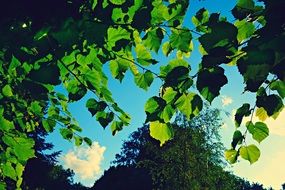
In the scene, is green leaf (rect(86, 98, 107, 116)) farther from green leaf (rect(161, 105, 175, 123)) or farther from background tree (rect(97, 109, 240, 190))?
background tree (rect(97, 109, 240, 190))

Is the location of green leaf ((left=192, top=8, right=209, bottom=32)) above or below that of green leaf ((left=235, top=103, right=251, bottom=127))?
above

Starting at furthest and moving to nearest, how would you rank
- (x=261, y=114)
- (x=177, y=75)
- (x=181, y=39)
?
(x=181, y=39) → (x=261, y=114) → (x=177, y=75)

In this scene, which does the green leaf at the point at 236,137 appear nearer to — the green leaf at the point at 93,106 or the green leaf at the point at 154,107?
the green leaf at the point at 154,107

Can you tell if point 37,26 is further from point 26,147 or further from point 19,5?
point 26,147

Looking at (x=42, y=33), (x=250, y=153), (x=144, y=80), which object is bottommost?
(x=250, y=153)

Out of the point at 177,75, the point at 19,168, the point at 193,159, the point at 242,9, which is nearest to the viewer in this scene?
the point at 242,9

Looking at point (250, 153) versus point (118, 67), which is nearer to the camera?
point (250, 153)

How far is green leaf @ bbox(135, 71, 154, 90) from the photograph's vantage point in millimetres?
2744

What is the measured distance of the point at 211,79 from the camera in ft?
5.12

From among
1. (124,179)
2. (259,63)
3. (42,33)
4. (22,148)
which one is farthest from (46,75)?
(124,179)

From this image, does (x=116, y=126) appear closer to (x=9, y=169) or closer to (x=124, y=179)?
(x=9, y=169)

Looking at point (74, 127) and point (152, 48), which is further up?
point (74, 127)

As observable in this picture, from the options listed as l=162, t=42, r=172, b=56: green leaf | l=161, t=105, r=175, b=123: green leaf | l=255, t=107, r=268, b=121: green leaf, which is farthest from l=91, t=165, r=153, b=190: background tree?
l=161, t=105, r=175, b=123: green leaf

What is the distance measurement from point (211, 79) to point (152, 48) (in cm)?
122
